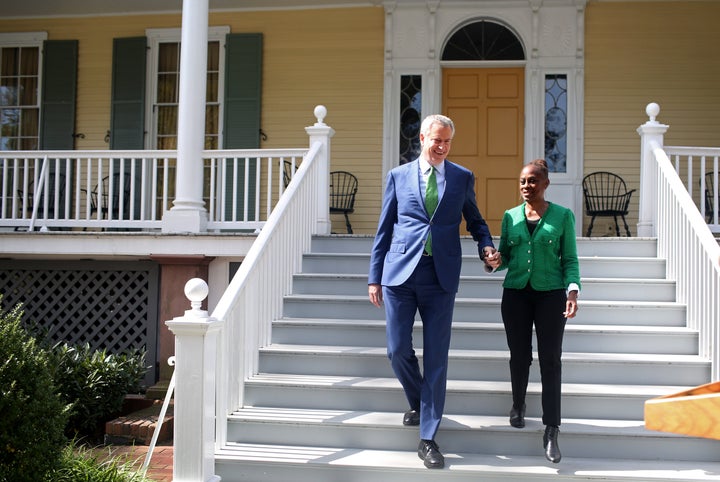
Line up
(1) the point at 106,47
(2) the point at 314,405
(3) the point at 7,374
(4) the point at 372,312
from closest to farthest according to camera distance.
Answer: (3) the point at 7,374 → (2) the point at 314,405 → (4) the point at 372,312 → (1) the point at 106,47

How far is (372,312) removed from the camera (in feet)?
17.9

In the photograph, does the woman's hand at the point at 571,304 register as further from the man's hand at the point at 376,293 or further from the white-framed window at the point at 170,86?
the white-framed window at the point at 170,86

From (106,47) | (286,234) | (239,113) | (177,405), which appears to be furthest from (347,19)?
(177,405)

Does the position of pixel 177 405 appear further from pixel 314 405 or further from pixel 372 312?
pixel 372 312

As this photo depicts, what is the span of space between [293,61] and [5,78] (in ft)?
13.0

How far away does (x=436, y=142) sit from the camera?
385 centimetres

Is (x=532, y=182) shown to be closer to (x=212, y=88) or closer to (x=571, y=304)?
(x=571, y=304)

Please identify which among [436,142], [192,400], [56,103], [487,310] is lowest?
[192,400]

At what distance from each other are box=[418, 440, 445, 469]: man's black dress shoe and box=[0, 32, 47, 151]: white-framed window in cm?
784

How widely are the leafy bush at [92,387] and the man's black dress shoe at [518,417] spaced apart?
330 centimetres

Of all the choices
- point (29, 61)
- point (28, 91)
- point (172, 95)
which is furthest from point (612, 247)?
point (29, 61)

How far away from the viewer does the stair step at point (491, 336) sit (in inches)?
190

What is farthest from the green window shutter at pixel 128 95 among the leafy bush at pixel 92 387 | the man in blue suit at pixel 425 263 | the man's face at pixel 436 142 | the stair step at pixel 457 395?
the man's face at pixel 436 142

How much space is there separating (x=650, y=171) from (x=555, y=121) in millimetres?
2587
